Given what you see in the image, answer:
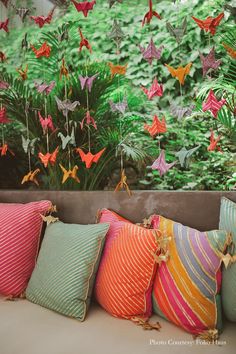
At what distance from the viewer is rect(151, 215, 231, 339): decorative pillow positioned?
1.32 meters

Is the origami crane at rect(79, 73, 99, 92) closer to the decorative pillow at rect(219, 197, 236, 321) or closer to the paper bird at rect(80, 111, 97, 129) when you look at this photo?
the paper bird at rect(80, 111, 97, 129)

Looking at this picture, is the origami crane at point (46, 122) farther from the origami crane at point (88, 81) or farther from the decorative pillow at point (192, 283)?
the decorative pillow at point (192, 283)

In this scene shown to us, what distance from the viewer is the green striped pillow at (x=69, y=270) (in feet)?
4.87

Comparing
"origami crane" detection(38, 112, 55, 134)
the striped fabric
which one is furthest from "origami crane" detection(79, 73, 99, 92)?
the striped fabric

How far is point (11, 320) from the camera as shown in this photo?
147 centimetres

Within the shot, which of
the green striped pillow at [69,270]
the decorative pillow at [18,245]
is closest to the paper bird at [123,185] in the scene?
the green striped pillow at [69,270]

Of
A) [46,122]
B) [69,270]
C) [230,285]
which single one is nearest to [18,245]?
[69,270]

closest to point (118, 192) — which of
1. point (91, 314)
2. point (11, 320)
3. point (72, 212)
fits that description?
point (72, 212)

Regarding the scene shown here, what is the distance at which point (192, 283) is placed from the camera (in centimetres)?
135

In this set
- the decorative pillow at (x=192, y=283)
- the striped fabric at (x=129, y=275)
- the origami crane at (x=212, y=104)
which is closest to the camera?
the decorative pillow at (x=192, y=283)

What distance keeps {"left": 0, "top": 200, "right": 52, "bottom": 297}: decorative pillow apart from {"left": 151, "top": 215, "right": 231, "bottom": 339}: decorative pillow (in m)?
0.65

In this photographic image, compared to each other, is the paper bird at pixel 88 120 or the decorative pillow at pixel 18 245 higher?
the paper bird at pixel 88 120

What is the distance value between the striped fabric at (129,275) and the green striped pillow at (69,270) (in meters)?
0.07

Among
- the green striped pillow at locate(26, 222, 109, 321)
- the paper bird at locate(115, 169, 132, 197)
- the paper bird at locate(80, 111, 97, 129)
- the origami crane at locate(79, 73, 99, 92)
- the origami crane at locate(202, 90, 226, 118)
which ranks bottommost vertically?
the green striped pillow at locate(26, 222, 109, 321)
